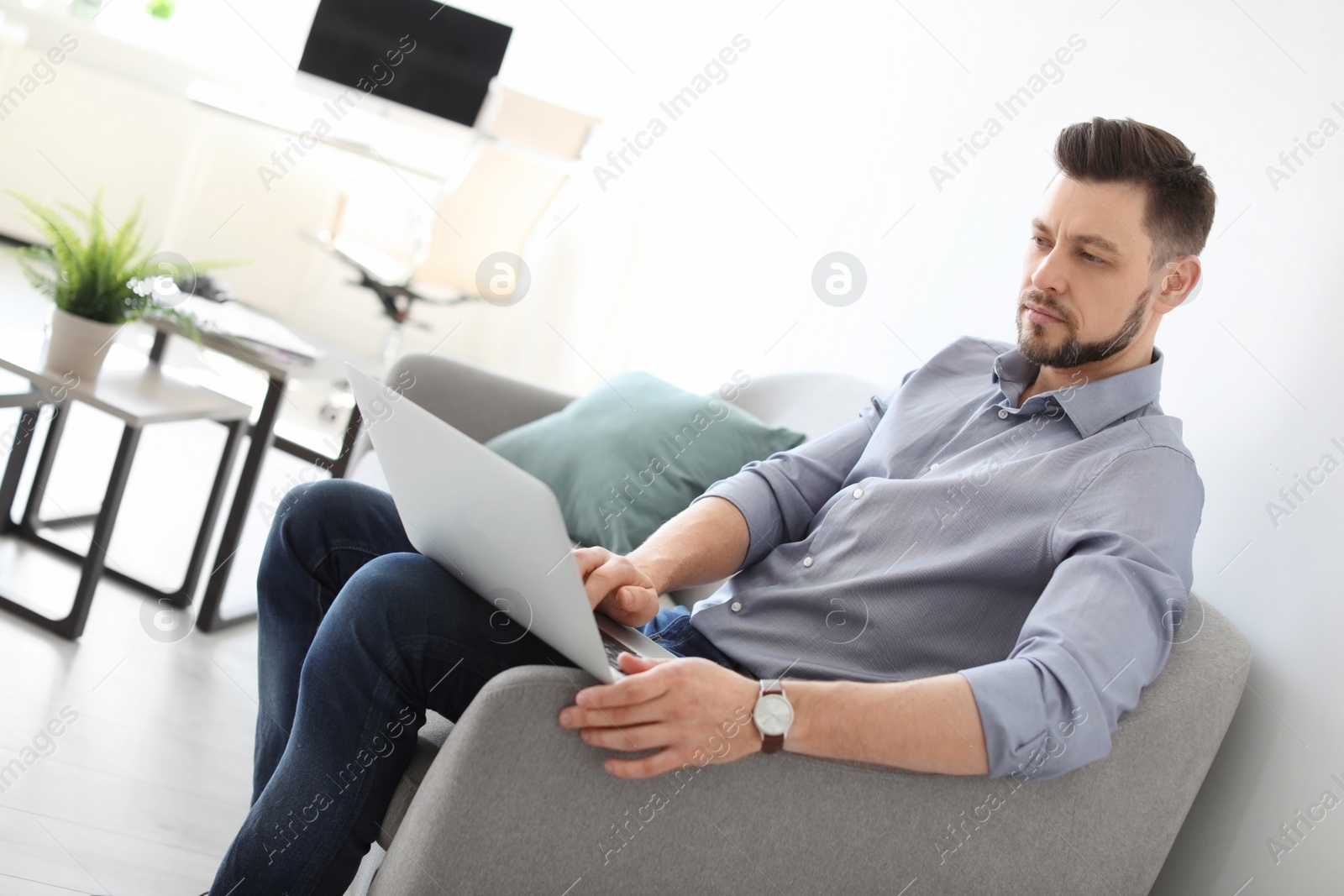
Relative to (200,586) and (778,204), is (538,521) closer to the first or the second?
(200,586)

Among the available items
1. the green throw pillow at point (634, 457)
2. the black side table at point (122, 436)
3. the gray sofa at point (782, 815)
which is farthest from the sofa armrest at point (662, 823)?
the black side table at point (122, 436)

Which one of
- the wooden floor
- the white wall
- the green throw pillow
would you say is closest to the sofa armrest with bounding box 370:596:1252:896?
the white wall

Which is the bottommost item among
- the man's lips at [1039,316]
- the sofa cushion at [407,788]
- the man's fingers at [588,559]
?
the sofa cushion at [407,788]

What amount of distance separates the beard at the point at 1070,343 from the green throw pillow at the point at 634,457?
0.62m

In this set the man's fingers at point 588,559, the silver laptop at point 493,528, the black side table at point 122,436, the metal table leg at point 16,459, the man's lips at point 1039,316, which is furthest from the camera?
the metal table leg at point 16,459

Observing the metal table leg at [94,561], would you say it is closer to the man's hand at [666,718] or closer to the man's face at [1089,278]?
the man's hand at [666,718]

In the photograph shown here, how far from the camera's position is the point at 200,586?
2.18 metres

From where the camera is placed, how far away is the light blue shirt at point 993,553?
95cm

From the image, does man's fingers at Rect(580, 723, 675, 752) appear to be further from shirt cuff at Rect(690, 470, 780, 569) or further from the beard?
the beard

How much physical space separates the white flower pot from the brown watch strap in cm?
140

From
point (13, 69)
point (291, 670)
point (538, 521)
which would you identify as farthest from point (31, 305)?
point (538, 521)

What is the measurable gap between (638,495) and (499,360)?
297 cm

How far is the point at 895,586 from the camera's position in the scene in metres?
1.17

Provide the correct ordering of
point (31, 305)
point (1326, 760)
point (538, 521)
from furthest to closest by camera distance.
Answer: point (31, 305)
point (1326, 760)
point (538, 521)
